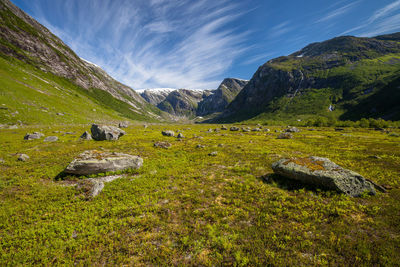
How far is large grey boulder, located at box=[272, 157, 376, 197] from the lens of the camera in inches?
405

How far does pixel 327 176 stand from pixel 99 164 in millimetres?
19947

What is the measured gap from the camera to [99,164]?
13656 mm

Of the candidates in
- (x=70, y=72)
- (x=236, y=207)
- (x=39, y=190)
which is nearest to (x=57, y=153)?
(x=39, y=190)

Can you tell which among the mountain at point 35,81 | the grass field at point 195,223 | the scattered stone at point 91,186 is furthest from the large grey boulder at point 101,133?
the mountain at point 35,81

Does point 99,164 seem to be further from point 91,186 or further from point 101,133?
point 101,133

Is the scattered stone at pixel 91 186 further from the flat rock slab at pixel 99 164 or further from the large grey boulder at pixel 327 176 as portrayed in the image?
the large grey boulder at pixel 327 176

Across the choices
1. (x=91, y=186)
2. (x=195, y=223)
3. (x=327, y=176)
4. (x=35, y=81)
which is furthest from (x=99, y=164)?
(x=35, y=81)

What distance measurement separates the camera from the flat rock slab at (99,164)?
13.3m

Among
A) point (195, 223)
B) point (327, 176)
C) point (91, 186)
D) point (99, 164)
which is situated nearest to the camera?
point (195, 223)

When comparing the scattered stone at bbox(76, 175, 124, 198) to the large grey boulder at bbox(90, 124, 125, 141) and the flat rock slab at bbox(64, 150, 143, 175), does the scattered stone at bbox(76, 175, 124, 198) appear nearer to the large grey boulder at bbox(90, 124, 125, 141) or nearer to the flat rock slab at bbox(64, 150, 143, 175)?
the flat rock slab at bbox(64, 150, 143, 175)

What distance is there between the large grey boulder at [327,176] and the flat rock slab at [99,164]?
15524 mm

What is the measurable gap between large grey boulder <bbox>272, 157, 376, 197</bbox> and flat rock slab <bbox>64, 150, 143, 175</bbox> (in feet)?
50.9

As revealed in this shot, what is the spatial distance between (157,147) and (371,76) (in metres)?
308

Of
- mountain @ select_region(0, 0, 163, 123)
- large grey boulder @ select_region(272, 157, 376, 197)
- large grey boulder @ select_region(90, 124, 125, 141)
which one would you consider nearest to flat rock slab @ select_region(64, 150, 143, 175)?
large grey boulder @ select_region(272, 157, 376, 197)
